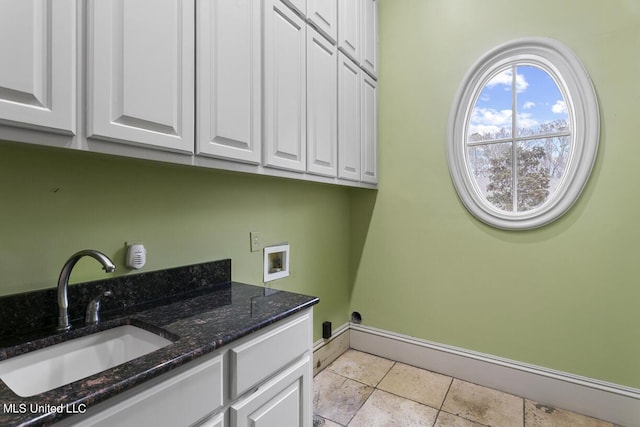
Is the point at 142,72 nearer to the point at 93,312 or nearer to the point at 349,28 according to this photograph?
the point at 93,312

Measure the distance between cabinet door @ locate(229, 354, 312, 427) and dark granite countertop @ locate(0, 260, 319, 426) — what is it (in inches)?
9.0

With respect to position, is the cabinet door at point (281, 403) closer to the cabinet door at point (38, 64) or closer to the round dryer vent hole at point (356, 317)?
the cabinet door at point (38, 64)

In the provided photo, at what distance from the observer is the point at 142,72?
3.16 feet

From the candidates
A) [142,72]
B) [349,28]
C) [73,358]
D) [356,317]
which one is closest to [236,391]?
[73,358]

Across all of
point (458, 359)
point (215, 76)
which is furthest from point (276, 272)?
point (458, 359)

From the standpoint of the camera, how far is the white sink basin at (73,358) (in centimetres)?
82

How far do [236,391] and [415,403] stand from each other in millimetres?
1396

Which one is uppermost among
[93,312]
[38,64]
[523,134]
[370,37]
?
[370,37]

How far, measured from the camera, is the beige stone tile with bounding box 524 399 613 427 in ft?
5.71

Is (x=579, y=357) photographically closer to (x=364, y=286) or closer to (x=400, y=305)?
(x=400, y=305)

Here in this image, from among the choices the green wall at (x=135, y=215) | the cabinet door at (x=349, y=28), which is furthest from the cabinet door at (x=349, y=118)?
the green wall at (x=135, y=215)

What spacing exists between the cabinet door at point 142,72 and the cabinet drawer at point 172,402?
2.27ft

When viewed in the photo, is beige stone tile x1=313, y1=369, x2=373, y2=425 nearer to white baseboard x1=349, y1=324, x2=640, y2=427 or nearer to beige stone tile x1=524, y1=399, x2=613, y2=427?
white baseboard x1=349, y1=324, x2=640, y2=427

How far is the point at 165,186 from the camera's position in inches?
53.2
